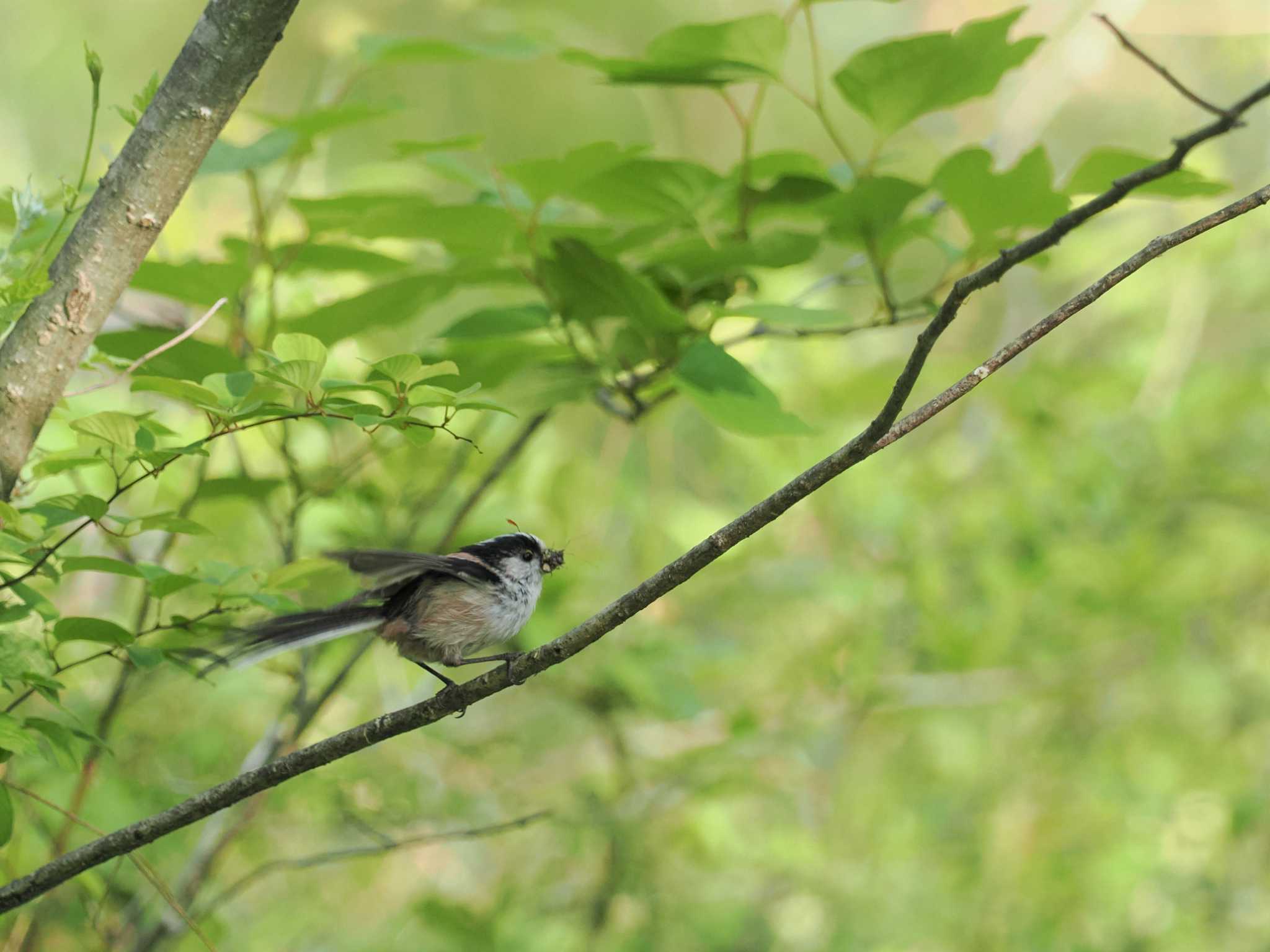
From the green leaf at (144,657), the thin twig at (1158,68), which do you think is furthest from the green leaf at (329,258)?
the thin twig at (1158,68)

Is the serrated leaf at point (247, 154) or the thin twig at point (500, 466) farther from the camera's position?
the thin twig at point (500, 466)

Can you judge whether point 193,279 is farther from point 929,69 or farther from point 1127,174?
point 1127,174

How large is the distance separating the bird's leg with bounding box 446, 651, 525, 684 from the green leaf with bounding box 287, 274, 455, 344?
16.5 inches

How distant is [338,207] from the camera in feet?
4.36

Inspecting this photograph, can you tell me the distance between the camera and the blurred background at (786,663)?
198 centimetres

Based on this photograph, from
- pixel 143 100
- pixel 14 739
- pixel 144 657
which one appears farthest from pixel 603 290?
pixel 14 739

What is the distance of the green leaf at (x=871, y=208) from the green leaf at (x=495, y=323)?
1.22ft

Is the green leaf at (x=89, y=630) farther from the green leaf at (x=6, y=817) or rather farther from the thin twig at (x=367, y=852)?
the thin twig at (x=367, y=852)

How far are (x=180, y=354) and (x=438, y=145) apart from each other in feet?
1.25

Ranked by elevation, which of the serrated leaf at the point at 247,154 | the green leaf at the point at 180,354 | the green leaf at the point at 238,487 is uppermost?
the serrated leaf at the point at 247,154

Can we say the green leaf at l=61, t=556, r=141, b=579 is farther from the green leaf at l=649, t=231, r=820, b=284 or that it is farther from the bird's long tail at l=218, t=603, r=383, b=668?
the green leaf at l=649, t=231, r=820, b=284

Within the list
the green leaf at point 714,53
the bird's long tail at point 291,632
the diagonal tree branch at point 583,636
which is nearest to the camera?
the diagonal tree branch at point 583,636

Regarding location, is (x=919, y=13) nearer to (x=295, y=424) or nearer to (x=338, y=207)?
(x=295, y=424)

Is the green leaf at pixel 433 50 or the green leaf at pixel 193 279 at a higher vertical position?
the green leaf at pixel 433 50
